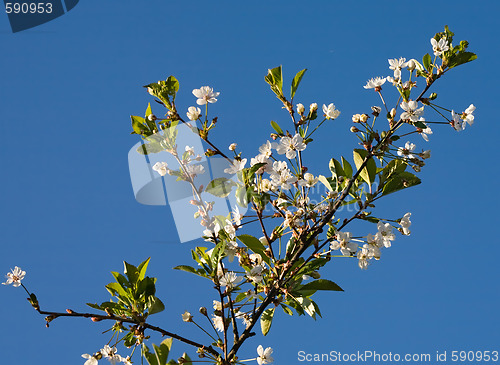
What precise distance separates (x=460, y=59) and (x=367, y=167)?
619 millimetres

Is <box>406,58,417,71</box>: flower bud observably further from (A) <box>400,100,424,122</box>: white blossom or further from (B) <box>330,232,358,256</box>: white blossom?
(B) <box>330,232,358,256</box>: white blossom

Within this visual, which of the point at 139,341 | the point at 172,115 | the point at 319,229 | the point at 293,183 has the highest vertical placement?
the point at 172,115

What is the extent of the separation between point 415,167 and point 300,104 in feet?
1.86

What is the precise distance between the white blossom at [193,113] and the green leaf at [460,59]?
1110 millimetres

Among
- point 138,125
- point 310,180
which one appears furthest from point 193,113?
point 310,180

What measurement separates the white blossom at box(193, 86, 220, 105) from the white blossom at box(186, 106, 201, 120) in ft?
0.27

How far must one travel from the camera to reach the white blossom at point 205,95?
8.13 ft

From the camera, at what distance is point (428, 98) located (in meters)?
2.40

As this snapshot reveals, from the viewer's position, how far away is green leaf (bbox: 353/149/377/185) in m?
2.35

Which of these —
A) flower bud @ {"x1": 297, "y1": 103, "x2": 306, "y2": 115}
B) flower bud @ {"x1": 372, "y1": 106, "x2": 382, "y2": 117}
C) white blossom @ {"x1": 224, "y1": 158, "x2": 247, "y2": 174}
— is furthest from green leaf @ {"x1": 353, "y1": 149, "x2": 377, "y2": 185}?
white blossom @ {"x1": 224, "y1": 158, "x2": 247, "y2": 174}

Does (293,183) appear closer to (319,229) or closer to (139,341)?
(319,229)

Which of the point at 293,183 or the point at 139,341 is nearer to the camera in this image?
the point at 139,341

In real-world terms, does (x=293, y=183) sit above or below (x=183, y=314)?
above

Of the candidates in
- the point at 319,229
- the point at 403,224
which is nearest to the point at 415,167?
the point at 403,224
